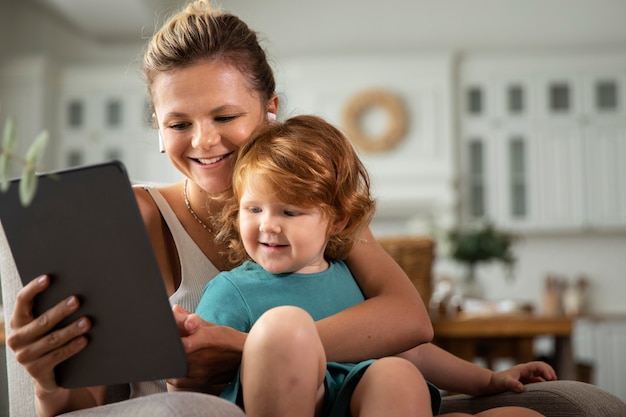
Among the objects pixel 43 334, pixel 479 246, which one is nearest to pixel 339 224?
pixel 43 334

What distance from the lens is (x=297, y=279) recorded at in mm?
1237

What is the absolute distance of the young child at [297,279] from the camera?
Answer: 0.97 meters

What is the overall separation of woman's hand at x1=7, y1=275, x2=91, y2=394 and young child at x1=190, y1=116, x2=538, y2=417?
0.68 ft

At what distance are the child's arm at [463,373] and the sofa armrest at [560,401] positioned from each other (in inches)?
0.9

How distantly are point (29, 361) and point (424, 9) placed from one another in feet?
19.2

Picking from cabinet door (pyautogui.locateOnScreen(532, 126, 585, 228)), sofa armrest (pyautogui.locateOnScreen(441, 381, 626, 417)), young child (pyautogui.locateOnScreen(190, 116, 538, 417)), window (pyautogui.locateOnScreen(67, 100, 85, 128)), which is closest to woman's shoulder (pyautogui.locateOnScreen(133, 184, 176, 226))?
young child (pyautogui.locateOnScreen(190, 116, 538, 417))

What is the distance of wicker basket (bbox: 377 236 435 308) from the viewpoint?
8.36 feet

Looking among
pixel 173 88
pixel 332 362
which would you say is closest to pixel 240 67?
pixel 173 88

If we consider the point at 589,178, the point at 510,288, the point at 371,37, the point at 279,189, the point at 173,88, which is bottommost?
the point at 510,288

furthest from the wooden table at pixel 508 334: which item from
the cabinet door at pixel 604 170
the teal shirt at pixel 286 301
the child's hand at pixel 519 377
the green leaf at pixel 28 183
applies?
the cabinet door at pixel 604 170

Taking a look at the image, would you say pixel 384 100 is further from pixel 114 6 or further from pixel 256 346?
pixel 256 346

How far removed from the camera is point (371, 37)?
650cm

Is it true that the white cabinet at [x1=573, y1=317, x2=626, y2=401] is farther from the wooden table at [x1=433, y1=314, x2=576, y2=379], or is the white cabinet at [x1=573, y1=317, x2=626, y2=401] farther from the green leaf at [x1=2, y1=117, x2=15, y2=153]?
the green leaf at [x1=2, y1=117, x2=15, y2=153]

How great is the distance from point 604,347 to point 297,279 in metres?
4.87
